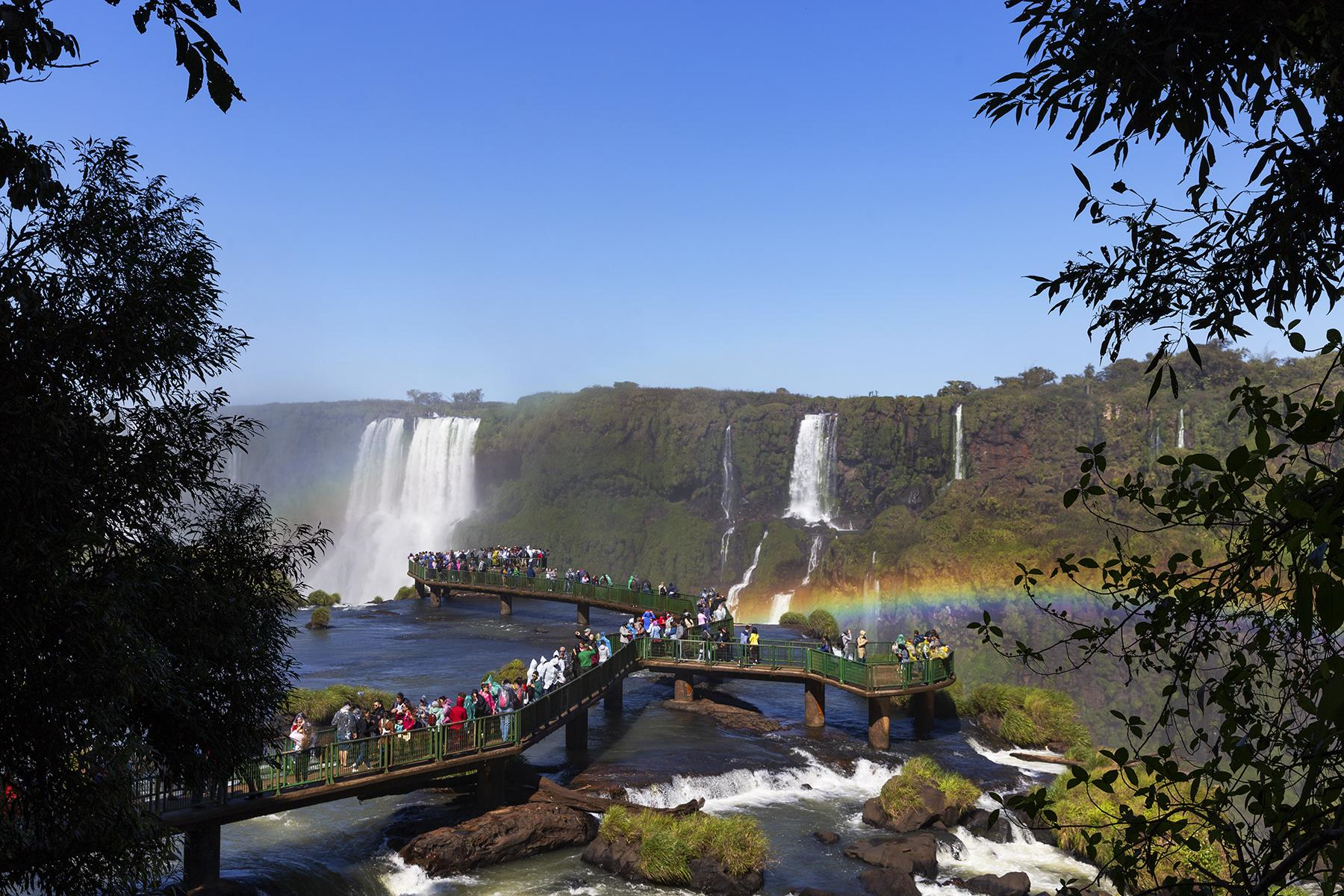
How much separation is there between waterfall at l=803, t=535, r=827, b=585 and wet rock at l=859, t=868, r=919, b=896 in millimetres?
35293

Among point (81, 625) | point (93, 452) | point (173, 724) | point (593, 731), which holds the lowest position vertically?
point (593, 731)

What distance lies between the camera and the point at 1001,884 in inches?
687

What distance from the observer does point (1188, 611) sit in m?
4.53

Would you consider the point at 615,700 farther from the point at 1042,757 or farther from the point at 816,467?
the point at 816,467

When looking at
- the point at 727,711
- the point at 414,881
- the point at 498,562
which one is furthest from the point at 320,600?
the point at 414,881

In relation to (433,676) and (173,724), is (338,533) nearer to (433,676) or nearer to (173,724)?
(433,676)

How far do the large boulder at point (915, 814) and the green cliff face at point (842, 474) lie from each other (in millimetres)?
21933

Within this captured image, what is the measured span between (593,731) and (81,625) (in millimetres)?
20102

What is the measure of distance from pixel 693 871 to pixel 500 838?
3635 mm

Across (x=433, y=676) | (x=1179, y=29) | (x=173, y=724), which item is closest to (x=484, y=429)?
(x=433, y=676)

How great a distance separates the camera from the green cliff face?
1849 inches

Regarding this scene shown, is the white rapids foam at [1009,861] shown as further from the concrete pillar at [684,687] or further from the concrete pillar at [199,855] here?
the concrete pillar at [199,855]

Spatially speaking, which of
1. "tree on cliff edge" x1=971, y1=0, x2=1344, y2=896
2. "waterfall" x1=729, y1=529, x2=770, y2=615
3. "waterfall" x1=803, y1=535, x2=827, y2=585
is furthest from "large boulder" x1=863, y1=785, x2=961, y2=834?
"waterfall" x1=729, y1=529, x2=770, y2=615

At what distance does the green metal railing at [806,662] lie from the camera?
26516mm
